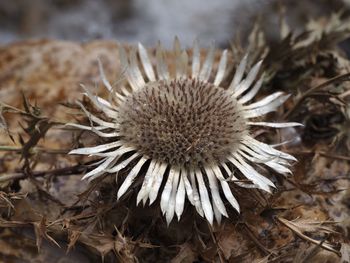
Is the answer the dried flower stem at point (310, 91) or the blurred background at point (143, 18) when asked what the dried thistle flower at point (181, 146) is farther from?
the blurred background at point (143, 18)

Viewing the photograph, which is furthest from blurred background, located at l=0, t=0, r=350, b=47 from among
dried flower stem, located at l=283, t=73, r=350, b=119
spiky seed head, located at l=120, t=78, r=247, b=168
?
spiky seed head, located at l=120, t=78, r=247, b=168

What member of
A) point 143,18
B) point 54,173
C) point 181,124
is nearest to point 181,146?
point 181,124

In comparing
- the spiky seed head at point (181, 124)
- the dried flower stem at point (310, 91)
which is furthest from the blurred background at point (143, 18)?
the spiky seed head at point (181, 124)

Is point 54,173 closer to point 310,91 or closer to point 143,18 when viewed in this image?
point 310,91

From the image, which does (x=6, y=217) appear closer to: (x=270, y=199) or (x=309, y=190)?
(x=270, y=199)

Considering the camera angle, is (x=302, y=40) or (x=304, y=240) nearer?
(x=304, y=240)

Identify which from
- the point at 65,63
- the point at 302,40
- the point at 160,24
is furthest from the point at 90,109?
the point at 160,24

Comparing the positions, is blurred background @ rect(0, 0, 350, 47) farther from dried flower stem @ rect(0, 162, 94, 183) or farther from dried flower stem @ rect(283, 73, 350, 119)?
dried flower stem @ rect(0, 162, 94, 183)
